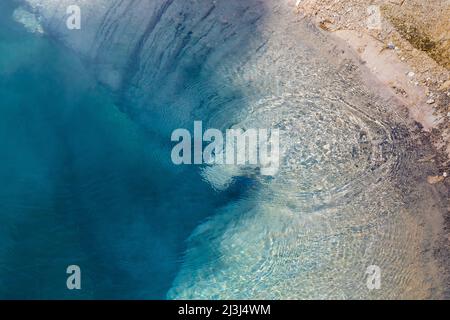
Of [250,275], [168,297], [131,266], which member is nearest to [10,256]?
[131,266]

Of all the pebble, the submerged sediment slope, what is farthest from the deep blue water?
the pebble

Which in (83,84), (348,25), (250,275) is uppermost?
(348,25)

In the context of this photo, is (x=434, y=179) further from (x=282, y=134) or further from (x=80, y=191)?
(x=80, y=191)

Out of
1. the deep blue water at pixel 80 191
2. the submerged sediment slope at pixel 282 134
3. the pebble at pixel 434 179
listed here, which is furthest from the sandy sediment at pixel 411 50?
the deep blue water at pixel 80 191

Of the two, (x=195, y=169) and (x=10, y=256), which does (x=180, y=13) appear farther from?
(x=10, y=256)

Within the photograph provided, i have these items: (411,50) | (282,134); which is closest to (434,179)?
(411,50)

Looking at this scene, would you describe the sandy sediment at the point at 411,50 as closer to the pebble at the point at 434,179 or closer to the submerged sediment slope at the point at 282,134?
the pebble at the point at 434,179

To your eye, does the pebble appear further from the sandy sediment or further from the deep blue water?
the deep blue water
